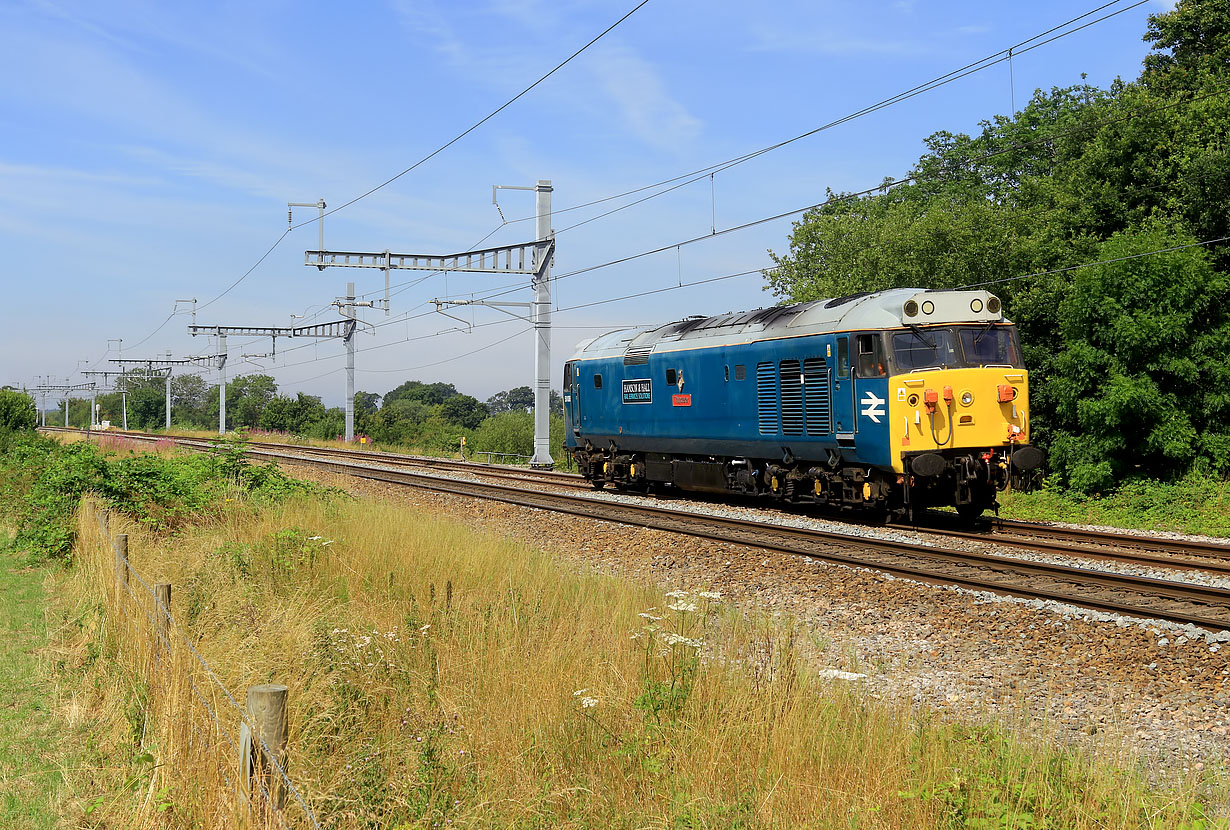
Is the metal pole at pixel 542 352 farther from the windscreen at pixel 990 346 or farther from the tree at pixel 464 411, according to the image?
the tree at pixel 464 411

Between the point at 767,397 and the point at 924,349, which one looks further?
the point at 767,397

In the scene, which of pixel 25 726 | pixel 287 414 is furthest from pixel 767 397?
pixel 287 414

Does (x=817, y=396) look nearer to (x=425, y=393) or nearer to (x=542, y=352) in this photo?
(x=542, y=352)

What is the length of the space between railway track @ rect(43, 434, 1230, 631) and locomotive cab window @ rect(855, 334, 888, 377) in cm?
282

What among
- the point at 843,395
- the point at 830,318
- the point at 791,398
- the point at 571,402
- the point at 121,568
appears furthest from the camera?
the point at 571,402

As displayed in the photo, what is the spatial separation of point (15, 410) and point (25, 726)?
94.3ft

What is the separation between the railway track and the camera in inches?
407

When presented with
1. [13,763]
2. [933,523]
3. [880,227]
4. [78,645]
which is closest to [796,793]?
[13,763]

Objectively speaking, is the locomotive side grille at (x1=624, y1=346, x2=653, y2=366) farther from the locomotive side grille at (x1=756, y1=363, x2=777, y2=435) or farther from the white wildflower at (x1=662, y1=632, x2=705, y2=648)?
the white wildflower at (x1=662, y1=632, x2=705, y2=648)

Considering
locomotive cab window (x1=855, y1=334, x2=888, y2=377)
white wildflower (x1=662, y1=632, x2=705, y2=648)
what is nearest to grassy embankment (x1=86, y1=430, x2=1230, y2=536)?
locomotive cab window (x1=855, y1=334, x2=888, y2=377)

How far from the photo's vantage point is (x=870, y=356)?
16.5m

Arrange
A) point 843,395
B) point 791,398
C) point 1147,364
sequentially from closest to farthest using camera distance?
point 843,395
point 791,398
point 1147,364

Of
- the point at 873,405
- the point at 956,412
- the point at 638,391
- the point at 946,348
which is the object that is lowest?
the point at 956,412

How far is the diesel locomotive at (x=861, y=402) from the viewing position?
16.2 metres
